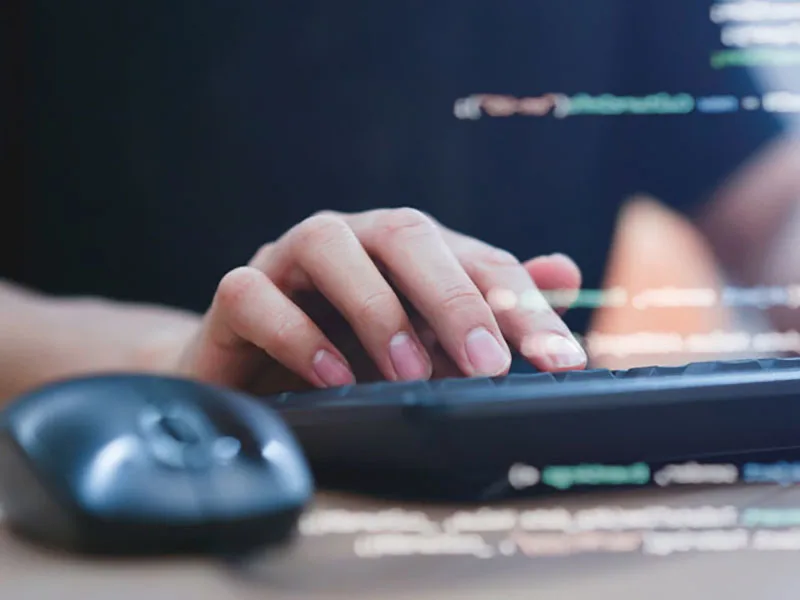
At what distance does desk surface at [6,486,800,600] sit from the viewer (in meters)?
0.19

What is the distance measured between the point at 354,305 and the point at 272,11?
0.69ft

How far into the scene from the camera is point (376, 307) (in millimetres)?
381

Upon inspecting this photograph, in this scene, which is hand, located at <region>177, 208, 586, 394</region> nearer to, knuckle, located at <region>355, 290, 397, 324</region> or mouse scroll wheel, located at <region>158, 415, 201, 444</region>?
knuckle, located at <region>355, 290, 397, 324</region>

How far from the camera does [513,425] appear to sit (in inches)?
10.5

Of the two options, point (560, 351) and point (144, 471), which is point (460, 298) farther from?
point (144, 471)

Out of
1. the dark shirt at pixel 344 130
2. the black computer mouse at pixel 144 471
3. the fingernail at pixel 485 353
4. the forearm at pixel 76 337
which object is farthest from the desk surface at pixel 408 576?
the forearm at pixel 76 337

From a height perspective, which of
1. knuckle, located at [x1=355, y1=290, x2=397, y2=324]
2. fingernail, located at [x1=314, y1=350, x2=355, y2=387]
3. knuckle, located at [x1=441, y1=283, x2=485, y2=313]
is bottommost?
fingernail, located at [x1=314, y1=350, x2=355, y2=387]

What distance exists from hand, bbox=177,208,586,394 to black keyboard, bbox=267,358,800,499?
79 mm

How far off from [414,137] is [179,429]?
0.28m

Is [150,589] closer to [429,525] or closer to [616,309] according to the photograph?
[429,525]

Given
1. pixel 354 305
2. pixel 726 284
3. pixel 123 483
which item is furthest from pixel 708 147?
pixel 123 483

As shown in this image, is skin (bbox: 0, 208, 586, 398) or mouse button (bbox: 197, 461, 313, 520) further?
skin (bbox: 0, 208, 586, 398)

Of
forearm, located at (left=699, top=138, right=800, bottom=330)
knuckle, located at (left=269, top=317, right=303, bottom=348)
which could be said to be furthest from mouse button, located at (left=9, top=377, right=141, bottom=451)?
forearm, located at (left=699, top=138, right=800, bottom=330)

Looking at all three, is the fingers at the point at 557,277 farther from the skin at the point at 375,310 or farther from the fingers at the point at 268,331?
the fingers at the point at 268,331
